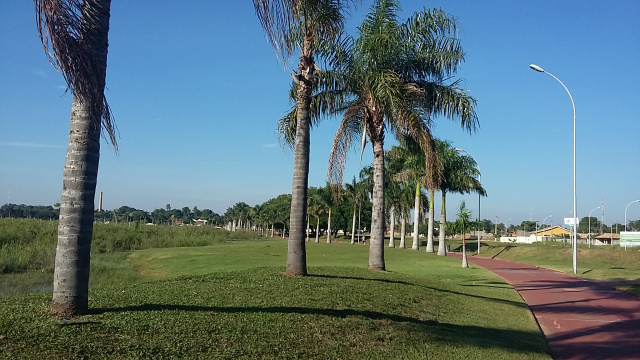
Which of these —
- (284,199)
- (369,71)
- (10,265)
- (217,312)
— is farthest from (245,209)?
(217,312)

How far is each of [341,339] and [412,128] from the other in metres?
10.6

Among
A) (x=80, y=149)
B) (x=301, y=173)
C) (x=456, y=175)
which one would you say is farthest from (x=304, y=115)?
(x=456, y=175)

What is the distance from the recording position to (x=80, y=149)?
6.88 meters

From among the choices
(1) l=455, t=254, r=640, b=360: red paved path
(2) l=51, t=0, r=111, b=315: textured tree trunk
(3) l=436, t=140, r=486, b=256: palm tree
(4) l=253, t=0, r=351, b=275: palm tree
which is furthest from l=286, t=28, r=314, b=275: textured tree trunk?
(3) l=436, t=140, r=486, b=256: palm tree

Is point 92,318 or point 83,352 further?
point 92,318

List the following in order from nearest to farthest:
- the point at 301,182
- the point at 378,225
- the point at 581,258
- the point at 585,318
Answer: the point at 301,182 < the point at 585,318 < the point at 378,225 < the point at 581,258

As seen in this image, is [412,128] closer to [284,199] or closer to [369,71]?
[369,71]

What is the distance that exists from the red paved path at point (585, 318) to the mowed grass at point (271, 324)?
645mm

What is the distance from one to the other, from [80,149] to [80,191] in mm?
545

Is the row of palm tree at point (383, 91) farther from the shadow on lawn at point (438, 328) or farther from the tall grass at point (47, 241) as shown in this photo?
the tall grass at point (47, 241)

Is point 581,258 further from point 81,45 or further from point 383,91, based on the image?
point 81,45

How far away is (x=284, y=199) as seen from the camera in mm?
120812

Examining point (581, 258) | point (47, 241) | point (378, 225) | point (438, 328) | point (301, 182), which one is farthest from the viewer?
point (581, 258)

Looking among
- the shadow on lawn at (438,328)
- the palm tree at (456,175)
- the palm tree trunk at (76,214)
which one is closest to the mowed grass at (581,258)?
the palm tree at (456,175)
